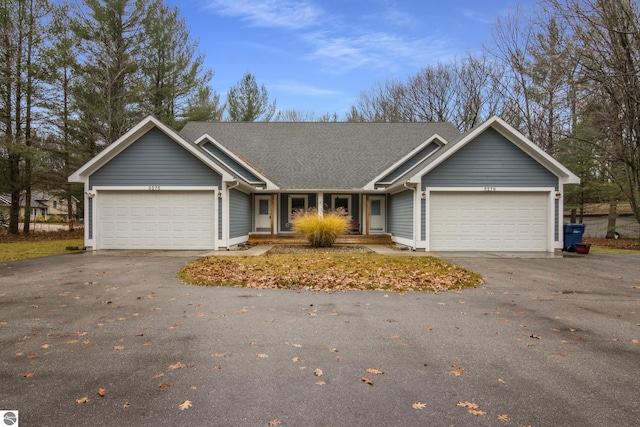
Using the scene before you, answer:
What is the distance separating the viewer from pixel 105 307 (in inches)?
234

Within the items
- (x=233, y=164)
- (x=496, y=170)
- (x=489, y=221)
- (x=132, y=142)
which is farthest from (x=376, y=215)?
(x=132, y=142)

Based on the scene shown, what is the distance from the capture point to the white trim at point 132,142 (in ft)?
45.9

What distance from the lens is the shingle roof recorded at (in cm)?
1877

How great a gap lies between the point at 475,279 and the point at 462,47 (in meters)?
Answer: 27.0

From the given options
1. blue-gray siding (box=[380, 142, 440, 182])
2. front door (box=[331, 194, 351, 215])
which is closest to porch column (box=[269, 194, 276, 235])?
front door (box=[331, 194, 351, 215])

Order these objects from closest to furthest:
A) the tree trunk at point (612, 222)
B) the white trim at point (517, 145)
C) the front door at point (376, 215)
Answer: the white trim at point (517, 145) → the front door at point (376, 215) → the tree trunk at point (612, 222)

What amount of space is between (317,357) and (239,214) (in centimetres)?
1300

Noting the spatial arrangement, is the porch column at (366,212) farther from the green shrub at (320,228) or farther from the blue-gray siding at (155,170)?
the blue-gray siding at (155,170)

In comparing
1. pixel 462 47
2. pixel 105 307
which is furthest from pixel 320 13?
pixel 462 47

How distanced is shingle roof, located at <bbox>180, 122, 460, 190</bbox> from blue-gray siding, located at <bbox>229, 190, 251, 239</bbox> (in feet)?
6.42

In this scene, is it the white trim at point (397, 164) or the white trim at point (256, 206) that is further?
the white trim at point (256, 206)

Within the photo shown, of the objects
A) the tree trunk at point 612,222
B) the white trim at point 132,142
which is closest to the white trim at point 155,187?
the white trim at point 132,142

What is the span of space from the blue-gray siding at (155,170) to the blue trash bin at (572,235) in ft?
44.0

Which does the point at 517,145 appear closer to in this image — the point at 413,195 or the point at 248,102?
the point at 413,195
